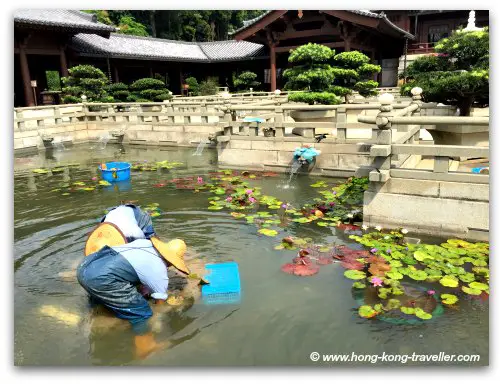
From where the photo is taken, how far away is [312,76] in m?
13.8

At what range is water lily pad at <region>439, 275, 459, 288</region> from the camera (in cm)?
500

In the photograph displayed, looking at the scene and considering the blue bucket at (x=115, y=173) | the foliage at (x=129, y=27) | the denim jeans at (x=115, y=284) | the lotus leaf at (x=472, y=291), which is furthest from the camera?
the foliage at (x=129, y=27)

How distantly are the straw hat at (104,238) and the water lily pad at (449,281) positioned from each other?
393cm

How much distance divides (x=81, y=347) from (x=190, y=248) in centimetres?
249

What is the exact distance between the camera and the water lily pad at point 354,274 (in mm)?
5273

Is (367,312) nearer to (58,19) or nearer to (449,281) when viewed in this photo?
(449,281)

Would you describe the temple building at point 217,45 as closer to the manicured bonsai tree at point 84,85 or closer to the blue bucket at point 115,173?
the manicured bonsai tree at point 84,85

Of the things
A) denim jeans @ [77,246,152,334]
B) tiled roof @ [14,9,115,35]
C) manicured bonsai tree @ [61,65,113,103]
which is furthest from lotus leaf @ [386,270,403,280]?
tiled roof @ [14,9,115,35]

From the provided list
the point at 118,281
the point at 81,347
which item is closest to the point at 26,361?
the point at 81,347

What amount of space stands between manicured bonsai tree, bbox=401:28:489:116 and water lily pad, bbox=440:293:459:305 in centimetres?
575

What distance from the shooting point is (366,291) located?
500 cm

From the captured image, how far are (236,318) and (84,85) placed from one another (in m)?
19.2

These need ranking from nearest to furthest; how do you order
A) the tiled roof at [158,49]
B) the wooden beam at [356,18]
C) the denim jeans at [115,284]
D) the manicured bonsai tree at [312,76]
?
the denim jeans at [115,284] < the manicured bonsai tree at [312,76] < the wooden beam at [356,18] < the tiled roof at [158,49]

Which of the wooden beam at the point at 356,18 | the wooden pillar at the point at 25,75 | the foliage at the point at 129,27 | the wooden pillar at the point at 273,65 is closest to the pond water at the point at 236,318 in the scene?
the wooden pillar at the point at 25,75
